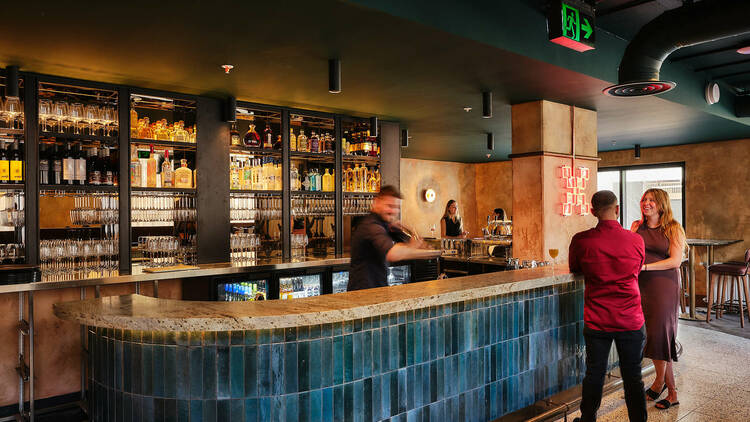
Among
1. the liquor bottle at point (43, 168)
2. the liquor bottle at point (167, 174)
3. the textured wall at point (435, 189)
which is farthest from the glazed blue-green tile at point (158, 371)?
the textured wall at point (435, 189)

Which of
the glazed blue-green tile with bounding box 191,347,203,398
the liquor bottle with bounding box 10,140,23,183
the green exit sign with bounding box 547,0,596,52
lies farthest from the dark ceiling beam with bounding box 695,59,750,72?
the liquor bottle with bounding box 10,140,23,183

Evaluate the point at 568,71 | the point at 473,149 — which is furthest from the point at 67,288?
the point at 473,149

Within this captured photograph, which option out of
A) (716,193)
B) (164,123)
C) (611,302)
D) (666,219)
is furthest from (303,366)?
(716,193)

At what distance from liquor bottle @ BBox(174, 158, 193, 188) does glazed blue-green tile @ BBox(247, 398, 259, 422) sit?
352 centimetres

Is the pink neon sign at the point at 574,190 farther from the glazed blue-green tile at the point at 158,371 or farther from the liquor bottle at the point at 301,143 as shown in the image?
the glazed blue-green tile at the point at 158,371

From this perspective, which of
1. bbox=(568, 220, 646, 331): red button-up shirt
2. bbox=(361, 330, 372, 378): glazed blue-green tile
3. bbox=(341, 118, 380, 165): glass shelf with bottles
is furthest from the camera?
bbox=(341, 118, 380, 165): glass shelf with bottles

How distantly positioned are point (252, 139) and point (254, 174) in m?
0.41

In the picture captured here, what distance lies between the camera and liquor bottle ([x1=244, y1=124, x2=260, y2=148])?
19.4 feet

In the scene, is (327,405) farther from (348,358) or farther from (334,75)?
(334,75)

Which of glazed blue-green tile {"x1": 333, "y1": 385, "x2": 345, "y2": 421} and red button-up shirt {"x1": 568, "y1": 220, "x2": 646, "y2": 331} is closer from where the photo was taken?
glazed blue-green tile {"x1": 333, "y1": 385, "x2": 345, "y2": 421}

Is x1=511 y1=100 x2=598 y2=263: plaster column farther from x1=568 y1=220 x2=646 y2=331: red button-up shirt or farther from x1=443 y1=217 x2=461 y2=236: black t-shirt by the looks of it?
x1=443 y1=217 x2=461 y2=236: black t-shirt

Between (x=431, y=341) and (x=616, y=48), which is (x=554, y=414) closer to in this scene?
(x=431, y=341)

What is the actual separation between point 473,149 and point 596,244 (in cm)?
786

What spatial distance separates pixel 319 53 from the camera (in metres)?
4.05
